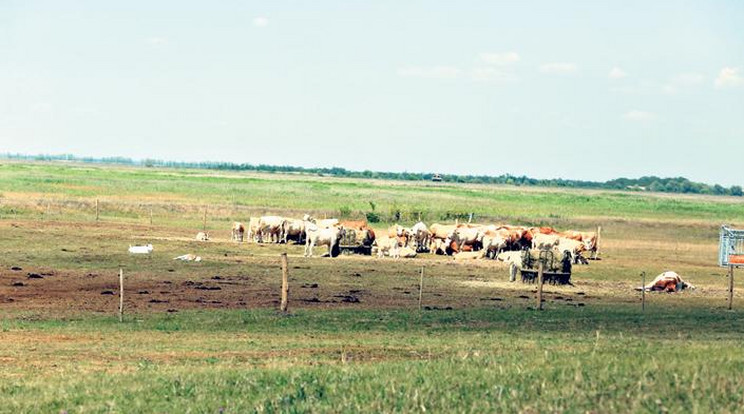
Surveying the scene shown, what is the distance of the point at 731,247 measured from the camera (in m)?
59.7

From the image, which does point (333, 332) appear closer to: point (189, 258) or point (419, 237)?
point (189, 258)

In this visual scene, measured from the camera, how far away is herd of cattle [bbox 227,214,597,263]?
61500mm

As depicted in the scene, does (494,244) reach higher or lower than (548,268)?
lower

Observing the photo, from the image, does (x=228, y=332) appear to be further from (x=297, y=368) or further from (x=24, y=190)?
(x=24, y=190)

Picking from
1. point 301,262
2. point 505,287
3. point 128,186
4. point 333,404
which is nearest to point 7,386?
point 333,404

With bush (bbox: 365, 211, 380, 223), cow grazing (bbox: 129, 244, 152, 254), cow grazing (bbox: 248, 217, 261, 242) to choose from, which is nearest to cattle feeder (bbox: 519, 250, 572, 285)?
cow grazing (bbox: 129, 244, 152, 254)

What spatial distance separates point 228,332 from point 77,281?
13.6 m

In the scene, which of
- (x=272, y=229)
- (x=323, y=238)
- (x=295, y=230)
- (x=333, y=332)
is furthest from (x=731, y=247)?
(x=333, y=332)

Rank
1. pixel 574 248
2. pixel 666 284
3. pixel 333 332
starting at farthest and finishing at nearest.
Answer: pixel 574 248
pixel 666 284
pixel 333 332

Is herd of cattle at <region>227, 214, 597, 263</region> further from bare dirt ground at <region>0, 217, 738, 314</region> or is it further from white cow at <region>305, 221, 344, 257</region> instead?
bare dirt ground at <region>0, 217, 738, 314</region>

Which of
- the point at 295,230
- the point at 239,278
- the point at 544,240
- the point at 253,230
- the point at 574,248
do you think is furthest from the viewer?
the point at 253,230

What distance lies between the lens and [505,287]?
4562cm

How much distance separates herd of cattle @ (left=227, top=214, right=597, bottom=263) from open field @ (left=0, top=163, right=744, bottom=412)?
1.97 m

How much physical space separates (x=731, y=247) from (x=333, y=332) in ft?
117
